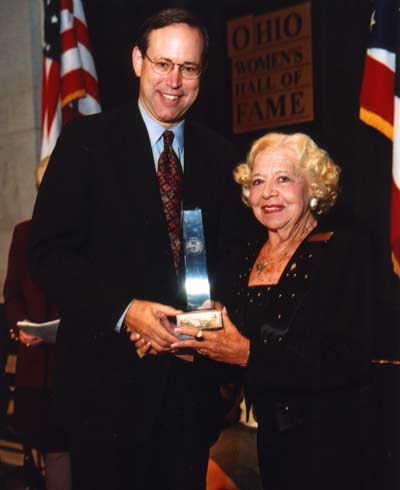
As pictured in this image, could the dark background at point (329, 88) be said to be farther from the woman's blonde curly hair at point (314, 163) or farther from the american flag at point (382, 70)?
the woman's blonde curly hair at point (314, 163)

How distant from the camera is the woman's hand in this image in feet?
6.78

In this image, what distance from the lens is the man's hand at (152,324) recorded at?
6.64ft

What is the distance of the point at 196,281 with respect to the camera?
2078mm

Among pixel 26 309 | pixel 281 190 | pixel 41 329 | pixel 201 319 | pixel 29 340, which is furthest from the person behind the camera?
pixel 26 309

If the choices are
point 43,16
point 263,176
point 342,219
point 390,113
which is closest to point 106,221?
point 263,176

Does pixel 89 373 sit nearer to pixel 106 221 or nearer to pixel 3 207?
pixel 106 221

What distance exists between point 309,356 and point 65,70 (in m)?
3.18

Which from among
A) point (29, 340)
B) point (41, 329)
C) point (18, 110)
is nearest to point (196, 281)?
point (41, 329)

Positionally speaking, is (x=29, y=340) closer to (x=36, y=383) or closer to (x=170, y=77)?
(x=36, y=383)

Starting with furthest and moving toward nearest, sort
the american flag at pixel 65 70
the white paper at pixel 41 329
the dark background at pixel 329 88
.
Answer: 1. the american flag at pixel 65 70
2. the dark background at pixel 329 88
3. the white paper at pixel 41 329

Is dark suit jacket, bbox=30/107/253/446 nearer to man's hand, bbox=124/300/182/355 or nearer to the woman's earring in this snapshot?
man's hand, bbox=124/300/182/355

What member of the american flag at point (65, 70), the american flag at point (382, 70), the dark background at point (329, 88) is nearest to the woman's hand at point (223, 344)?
the dark background at point (329, 88)

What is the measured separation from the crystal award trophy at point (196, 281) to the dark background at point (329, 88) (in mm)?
1403

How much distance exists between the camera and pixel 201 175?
2355mm
